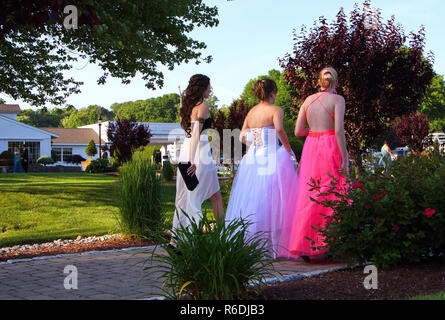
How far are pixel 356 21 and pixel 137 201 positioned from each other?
9.50 meters

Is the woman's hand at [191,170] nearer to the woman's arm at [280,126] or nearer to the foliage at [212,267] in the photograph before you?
the woman's arm at [280,126]

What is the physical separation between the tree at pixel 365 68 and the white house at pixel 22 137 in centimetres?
4168

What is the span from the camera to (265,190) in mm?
6066

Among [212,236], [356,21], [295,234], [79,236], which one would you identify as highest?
[356,21]

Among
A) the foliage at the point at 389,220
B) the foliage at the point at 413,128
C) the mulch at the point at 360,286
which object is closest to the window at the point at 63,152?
the foliage at the point at 413,128

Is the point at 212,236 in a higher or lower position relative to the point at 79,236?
higher

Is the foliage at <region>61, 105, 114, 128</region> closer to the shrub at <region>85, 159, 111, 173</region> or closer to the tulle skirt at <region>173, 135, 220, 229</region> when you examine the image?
the shrub at <region>85, 159, 111, 173</region>

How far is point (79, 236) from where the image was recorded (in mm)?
9461

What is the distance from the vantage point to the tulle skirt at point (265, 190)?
235 inches

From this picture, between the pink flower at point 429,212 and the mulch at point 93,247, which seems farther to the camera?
the mulch at point 93,247

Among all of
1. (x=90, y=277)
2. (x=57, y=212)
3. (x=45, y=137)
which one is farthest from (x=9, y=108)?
(x=90, y=277)

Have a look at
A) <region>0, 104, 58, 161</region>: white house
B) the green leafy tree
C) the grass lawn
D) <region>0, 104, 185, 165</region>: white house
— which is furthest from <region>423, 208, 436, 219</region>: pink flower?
the green leafy tree

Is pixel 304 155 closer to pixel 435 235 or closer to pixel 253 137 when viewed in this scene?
pixel 253 137

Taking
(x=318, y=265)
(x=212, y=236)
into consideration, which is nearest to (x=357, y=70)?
(x=318, y=265)
